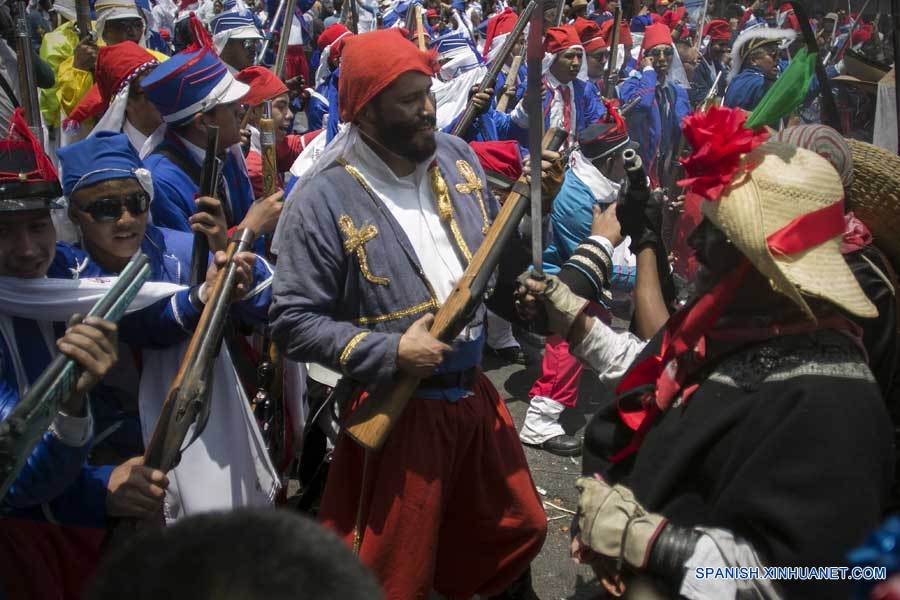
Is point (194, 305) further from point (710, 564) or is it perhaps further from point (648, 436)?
point (710, 564)

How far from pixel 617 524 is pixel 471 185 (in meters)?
1.43

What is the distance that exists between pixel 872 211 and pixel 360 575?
184 centimetres

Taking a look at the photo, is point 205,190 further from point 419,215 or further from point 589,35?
point 589,35

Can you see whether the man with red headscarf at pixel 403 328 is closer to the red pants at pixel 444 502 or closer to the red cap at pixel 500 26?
the red pants at pixel 444 502

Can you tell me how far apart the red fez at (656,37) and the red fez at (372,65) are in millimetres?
7762

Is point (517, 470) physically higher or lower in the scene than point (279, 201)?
lower

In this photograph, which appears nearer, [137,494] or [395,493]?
[137,494]

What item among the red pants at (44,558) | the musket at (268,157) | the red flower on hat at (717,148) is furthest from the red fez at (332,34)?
the red flower on hat at (717,148)

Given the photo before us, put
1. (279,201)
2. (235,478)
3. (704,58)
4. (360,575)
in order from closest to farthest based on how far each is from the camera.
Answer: (360,575) < (235,478) < (279,201) < (704,58)

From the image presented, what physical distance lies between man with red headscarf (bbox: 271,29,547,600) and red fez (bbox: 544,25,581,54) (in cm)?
439

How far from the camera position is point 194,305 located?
255cm

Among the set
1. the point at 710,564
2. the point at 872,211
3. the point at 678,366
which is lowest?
the point at 710,564

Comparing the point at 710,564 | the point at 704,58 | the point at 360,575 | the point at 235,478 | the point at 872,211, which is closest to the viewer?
the point at 360,575

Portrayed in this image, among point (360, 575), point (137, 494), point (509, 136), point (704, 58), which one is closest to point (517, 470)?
point (137, 494)
